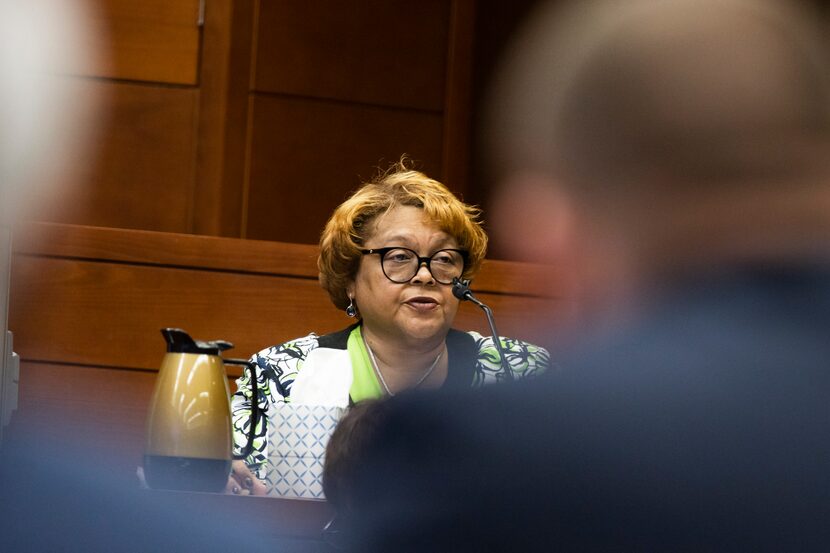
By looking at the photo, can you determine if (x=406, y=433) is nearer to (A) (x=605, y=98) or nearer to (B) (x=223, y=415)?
(A) (x=605, y=98)

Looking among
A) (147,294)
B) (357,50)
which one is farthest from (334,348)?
(357,50)

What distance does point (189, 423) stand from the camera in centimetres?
135

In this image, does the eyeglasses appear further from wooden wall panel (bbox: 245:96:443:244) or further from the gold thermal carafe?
wooden wall panel (bbox: 245:96:443:244)

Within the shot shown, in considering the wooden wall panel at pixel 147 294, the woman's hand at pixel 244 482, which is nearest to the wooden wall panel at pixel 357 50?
the wooden wall panel at pixel 147 294

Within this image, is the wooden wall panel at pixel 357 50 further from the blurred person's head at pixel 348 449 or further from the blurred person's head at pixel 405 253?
the blurred person's head at pixel 348 449

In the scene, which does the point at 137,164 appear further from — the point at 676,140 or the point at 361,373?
the point at 676,140

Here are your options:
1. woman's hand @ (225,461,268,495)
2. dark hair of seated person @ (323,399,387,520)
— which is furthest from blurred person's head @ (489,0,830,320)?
woman's hand @ (225,461,268,495)

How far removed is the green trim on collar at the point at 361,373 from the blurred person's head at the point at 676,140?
149 cm

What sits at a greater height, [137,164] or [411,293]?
[137,164]

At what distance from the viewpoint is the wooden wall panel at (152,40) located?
4191 millimetres

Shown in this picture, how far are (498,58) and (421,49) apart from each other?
0.29 metres

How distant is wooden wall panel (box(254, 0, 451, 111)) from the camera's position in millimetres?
4195

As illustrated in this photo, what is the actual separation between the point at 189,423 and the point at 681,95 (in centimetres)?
88

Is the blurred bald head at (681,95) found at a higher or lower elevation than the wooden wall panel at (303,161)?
lower
